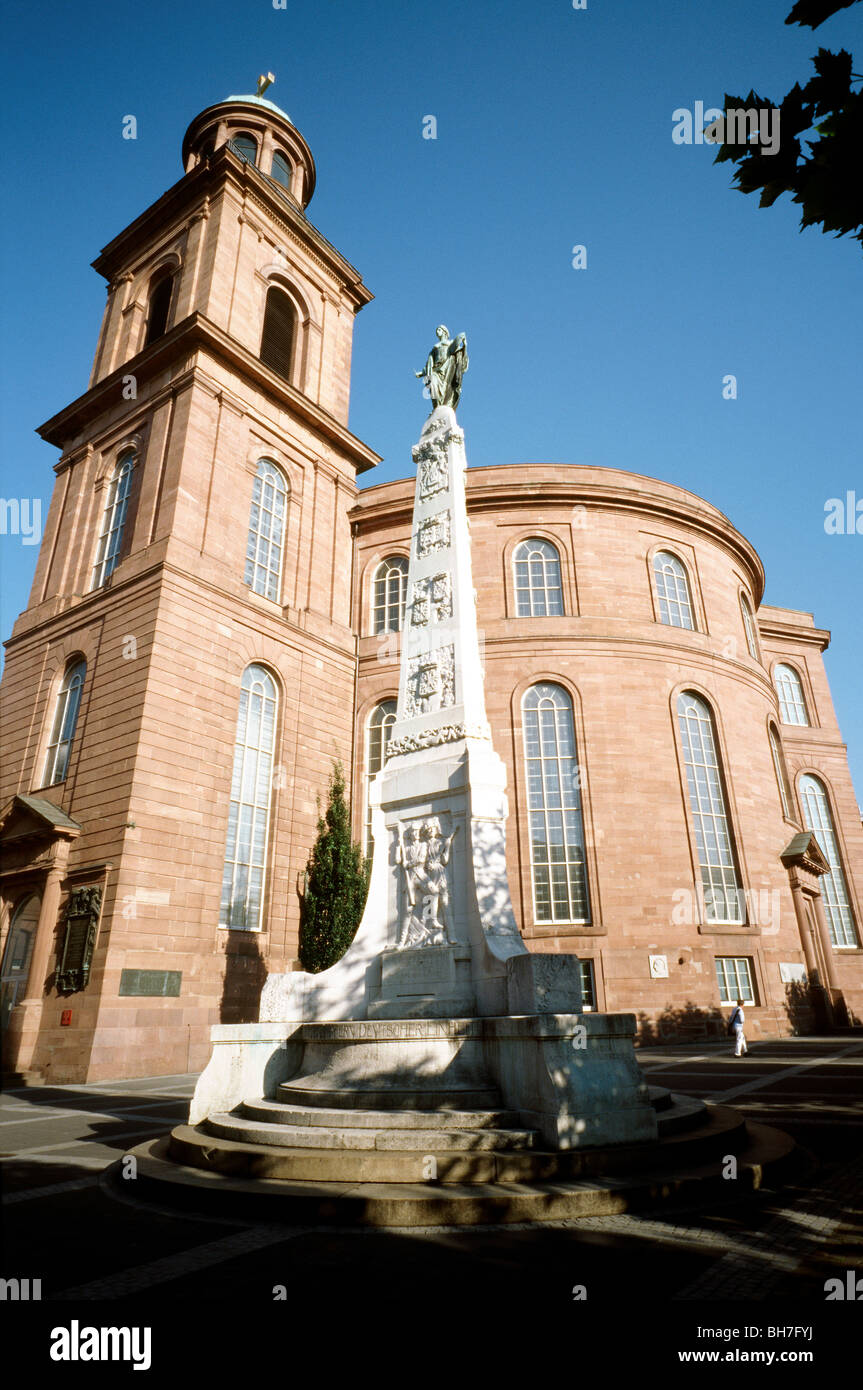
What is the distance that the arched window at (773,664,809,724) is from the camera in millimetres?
36719

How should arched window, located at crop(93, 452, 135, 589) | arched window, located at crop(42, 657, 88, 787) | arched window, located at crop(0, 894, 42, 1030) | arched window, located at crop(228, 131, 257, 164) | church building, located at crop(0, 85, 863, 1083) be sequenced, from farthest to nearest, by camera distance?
arched window, located at crop(228, 131, 257, 164)
arched window, located at crop(93, 452, 135, 589)
arched window, located at crop(42, 657, 88, 787)
arched window, located at crop(0, 894, 42, 1030)
church building, located at crop(0, 85, 863, 1083)

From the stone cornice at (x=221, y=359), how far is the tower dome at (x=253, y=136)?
1189 centimetres

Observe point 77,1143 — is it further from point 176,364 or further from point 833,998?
point 833,998

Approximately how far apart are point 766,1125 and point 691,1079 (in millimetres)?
5015

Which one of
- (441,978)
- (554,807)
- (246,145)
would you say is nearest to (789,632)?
(554,807)

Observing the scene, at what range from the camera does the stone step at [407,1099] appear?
670cm

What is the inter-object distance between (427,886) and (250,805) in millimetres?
13106

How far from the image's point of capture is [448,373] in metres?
12.0

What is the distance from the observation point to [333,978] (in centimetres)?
887

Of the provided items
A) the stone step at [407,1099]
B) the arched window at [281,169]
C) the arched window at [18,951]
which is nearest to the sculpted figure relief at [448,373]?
the stone step at [407,1099]

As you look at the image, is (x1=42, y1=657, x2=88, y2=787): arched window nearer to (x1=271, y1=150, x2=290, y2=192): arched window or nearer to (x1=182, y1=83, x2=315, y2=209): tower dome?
(x1=182, y1=83, x2=315, y2=209): tower dome

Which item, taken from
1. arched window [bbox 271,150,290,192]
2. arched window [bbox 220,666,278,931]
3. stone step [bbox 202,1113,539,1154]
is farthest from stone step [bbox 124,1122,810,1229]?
arched window [bbox 271,150,290,192]

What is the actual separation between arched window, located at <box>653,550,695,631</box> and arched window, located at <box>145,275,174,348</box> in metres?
19.9

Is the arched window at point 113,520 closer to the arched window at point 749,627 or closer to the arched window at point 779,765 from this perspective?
the arched window at point 749,627
